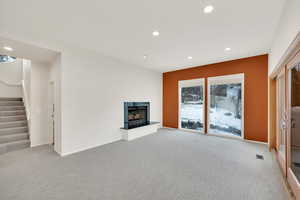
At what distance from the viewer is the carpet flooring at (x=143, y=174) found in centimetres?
189

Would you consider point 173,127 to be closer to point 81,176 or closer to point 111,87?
point 111,87

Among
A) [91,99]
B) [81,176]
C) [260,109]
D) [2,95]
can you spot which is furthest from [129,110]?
[2,95]

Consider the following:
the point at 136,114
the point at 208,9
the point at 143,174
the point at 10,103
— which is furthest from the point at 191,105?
the point at 10,103

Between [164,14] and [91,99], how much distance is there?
9.68 ft

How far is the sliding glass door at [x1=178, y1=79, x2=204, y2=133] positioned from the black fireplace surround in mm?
1641

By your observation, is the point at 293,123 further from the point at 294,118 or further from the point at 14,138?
the point at 14,138

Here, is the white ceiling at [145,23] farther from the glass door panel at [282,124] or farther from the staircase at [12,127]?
the staircase at [12,127]

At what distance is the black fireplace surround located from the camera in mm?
4762

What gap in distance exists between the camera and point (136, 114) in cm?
531

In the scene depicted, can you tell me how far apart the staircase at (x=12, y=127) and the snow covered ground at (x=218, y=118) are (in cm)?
588

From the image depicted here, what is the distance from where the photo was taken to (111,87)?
437 cm

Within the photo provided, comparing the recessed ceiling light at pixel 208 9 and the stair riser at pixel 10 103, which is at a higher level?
the recessed ceiling light at pixel 208 9

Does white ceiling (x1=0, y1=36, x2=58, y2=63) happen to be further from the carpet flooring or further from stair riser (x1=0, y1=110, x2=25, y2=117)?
the carpet flooring

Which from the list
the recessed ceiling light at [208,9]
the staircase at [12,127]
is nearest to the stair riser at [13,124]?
the staircase at [12,127]
